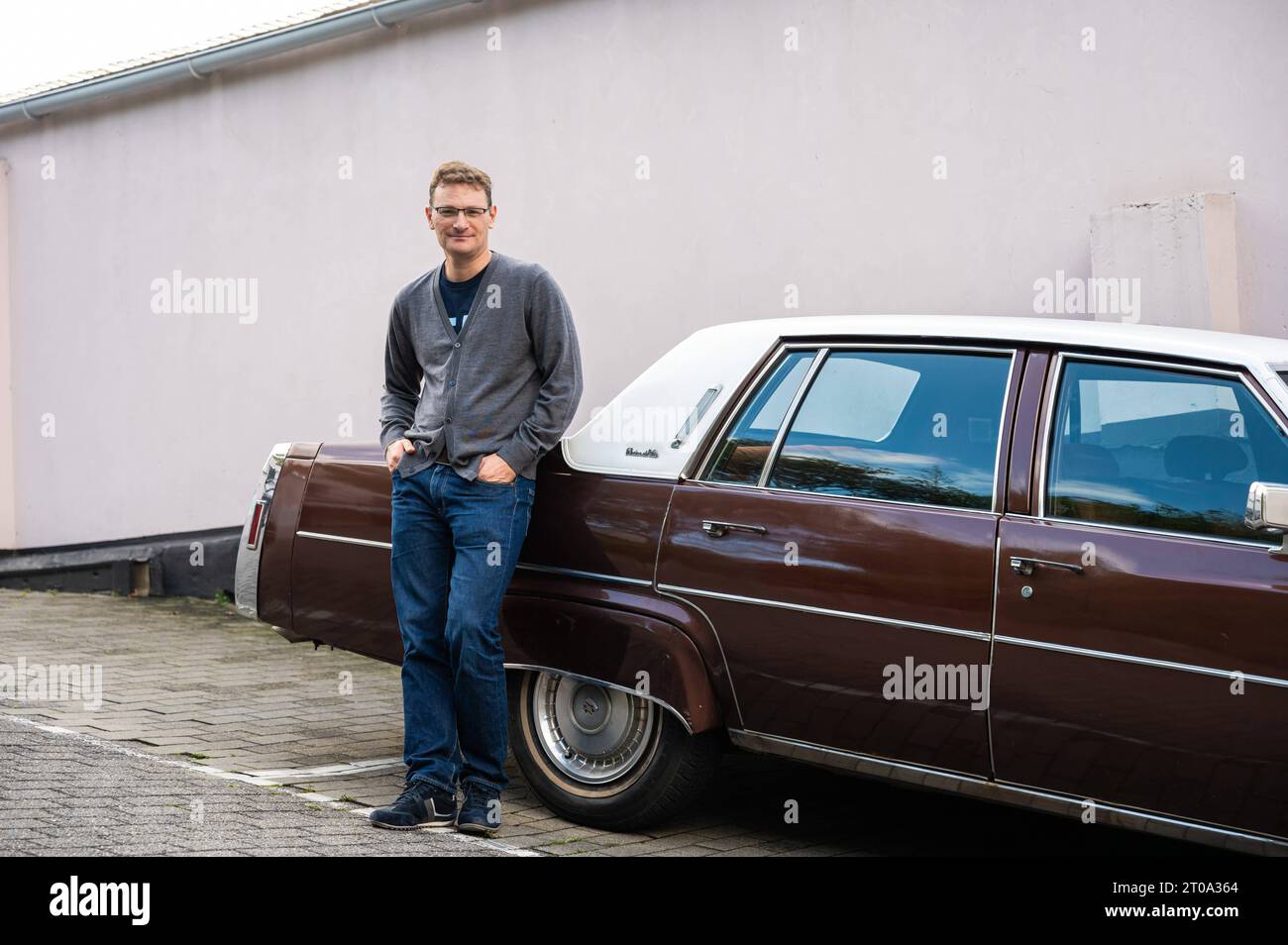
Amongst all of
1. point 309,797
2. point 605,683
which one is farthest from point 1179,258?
point 309,797

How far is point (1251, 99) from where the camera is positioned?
657 cm

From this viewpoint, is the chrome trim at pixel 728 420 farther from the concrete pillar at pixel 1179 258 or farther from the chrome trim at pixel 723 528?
the concrete pillar at pixel 1179 258

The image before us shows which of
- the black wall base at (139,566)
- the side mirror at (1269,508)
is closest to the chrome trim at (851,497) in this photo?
the side mirror at (1269,508)

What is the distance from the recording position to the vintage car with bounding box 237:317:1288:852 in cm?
390

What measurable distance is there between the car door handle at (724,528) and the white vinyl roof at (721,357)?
0.24 meters

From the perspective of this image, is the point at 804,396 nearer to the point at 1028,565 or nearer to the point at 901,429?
the point at 901,429

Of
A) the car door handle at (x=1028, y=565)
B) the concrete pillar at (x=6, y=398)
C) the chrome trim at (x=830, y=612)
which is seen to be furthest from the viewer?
the concrete pillar at (x=6, y=398)

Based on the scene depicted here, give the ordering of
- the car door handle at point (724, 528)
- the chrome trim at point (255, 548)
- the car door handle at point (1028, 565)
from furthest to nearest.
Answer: the chrome trim at point (255, 548), the car door handle at point (724, 528), the car door handle at point (1028, 565)

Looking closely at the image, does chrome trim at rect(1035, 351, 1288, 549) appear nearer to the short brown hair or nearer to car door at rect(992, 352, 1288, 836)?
car door at rect(992, 352, 1288, 836)

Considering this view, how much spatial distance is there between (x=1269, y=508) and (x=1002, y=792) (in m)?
1.06

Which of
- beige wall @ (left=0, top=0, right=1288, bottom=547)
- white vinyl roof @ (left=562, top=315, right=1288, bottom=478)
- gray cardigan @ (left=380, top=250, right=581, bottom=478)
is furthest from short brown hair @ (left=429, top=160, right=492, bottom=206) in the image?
beige wall @ (left=0, top=0, right=1288, bottom=547)

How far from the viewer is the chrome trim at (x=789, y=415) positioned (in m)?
4.76

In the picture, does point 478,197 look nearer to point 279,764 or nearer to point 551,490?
point 551,490

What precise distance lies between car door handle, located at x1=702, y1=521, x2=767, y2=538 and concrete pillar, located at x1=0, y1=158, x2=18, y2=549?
10.2m
